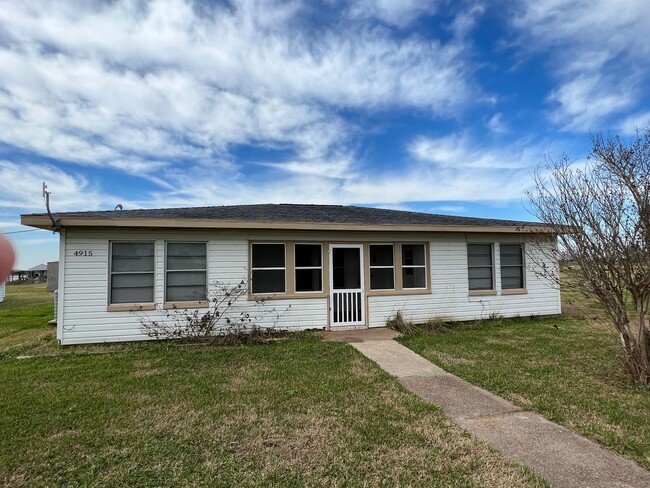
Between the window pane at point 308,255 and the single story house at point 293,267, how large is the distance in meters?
0.03

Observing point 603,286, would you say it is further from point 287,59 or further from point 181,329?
point 287,59

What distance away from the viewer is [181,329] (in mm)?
8367

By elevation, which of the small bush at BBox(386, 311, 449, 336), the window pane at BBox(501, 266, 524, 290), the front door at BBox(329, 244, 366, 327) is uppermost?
the window pane at BBox(501, 266, 524, 290)

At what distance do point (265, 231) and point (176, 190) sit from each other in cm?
1195

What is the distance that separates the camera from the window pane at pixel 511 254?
35.7ft

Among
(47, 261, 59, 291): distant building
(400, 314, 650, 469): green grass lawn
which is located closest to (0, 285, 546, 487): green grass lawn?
(400, 314, 650, 469): green grass lawn

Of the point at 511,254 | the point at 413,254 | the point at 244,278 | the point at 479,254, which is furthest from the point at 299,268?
the point at 511,254

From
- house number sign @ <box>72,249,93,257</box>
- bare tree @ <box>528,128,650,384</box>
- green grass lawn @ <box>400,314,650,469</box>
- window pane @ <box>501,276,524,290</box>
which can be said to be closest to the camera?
green grass lawn @ <box>400,314,650,469</box>

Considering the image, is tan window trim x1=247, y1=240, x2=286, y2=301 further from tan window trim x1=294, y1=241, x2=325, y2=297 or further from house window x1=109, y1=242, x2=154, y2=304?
house window x1=109, y1=242, x2=154, y2=304

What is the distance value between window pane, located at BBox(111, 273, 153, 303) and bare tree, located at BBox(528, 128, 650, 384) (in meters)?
8.06

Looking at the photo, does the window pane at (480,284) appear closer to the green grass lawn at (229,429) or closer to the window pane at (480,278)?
the window pane at (480,278)

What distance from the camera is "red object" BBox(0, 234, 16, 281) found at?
882 mm

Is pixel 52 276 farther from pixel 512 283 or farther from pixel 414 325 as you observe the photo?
pixel 512 283

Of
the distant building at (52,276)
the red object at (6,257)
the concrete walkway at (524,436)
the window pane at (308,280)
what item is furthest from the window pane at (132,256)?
the red object at (6,257)
